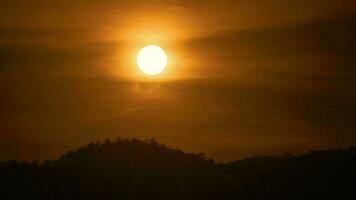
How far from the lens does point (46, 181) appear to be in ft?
232

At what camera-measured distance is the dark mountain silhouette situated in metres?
69.5

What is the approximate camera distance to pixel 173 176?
233 feet

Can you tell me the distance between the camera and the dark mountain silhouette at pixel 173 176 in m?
69.5

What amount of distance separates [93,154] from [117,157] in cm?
96

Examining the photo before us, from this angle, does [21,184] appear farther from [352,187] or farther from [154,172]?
[352,187]

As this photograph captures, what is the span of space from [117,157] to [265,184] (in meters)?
6.06

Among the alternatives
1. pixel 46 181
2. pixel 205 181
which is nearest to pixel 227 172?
pixel 205 181

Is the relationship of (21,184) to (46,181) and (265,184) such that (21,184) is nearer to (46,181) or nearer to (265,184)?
(46,181)

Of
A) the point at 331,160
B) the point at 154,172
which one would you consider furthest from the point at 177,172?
the point at 331,160

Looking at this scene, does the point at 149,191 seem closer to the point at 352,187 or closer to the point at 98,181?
the point at 98,181

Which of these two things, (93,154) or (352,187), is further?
(93,154)

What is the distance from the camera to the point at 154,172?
71.6 meters

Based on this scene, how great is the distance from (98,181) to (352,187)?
8.45 m

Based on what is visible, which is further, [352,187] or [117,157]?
[117,157]
